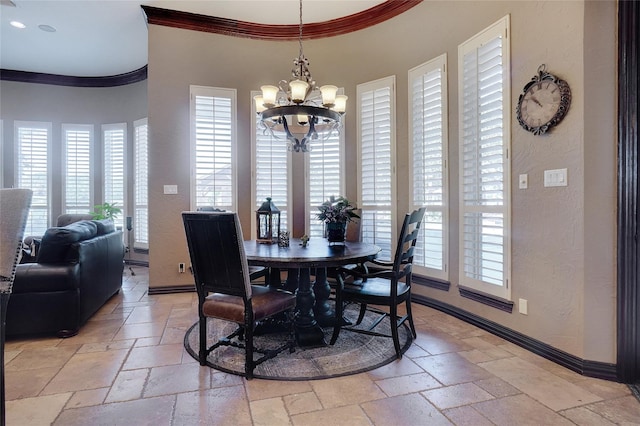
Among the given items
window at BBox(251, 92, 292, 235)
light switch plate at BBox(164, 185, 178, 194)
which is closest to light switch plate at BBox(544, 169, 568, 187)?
window at BBox(251, 92, 292, 235)

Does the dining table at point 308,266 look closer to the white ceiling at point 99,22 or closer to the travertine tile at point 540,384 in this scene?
the travertine tile at point 540,384

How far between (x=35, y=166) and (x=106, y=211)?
5.35 feet

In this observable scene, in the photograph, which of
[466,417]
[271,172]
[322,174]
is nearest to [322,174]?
[322,174]

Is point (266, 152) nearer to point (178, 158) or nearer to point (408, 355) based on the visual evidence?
point (178, 158)

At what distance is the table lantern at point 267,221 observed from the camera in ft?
9.83

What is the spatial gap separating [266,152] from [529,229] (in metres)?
3.07

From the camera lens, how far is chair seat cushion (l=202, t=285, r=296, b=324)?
7.31 ft

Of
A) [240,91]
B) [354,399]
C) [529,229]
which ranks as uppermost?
[240,91]

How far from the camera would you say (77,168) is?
638cm

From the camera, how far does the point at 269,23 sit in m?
4.41

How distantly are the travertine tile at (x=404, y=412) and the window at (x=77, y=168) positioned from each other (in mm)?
6439

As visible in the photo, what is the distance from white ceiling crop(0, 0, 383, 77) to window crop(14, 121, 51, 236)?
3.54ft

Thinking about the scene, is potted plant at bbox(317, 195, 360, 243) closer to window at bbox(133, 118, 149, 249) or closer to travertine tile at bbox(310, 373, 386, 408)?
travertine tile at bbox(310, 373, 386, 408)

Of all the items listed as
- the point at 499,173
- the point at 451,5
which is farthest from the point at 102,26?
the point at 499,173
